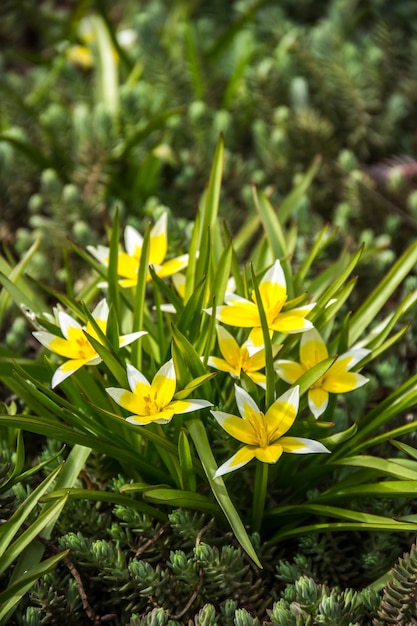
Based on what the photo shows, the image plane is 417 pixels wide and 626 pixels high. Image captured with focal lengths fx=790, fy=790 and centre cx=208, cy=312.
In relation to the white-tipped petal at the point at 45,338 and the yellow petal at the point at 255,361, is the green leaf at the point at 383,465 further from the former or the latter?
the white-tipped petal at the point at 45,338

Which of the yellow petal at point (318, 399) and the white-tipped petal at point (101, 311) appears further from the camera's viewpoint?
the white-tipped petal at point (101, 311)

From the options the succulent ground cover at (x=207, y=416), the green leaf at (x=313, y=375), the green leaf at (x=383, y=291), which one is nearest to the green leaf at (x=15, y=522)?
the succulent ground cover at (x=207, y=416)

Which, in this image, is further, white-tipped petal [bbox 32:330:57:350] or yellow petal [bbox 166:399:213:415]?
white-tipped petal [bbox 32:330:57:350]

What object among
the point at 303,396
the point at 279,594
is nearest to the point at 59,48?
the point at 303,396

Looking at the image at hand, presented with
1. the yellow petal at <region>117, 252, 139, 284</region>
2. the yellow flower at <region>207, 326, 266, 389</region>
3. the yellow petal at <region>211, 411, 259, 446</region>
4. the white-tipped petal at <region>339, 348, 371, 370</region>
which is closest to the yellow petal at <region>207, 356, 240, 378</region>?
the yellow flower at <region>207, 326, 266, 389</region>

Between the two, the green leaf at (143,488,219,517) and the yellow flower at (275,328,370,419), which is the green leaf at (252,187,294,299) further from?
the green leaf at (143,488,219,517)

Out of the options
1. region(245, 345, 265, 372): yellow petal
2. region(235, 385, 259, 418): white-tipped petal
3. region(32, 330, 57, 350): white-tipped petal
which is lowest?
region(245, 345, 265, 372): yellow petal
